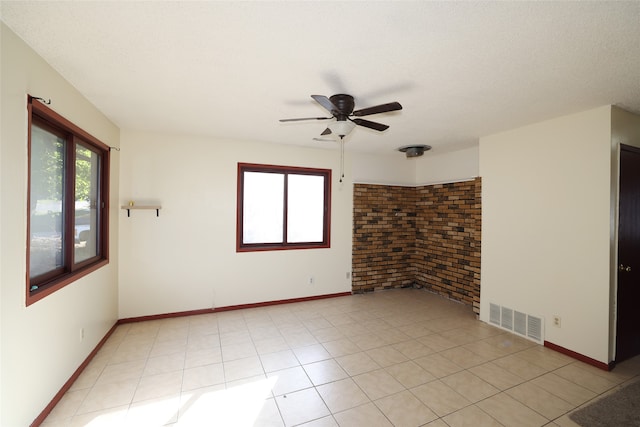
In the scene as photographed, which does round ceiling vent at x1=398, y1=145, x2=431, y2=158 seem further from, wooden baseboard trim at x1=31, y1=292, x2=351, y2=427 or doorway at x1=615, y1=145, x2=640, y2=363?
wooden baseboard trim at x1=31, y1=292, x2=351, y2=427

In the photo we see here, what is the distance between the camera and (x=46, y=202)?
2133 millimetres

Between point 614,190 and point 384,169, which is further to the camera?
point 384,169

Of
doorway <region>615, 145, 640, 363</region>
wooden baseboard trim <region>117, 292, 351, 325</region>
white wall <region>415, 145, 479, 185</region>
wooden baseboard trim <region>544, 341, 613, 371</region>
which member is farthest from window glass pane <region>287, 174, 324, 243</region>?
doorway <region>615, 145, 640, 363</region>

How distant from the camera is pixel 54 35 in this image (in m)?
1.67

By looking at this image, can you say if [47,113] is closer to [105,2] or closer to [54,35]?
[54,35]

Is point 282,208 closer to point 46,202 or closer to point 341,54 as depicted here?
point 46,202

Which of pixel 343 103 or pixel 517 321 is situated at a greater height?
pixel 343 103

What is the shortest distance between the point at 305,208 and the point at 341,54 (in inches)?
121

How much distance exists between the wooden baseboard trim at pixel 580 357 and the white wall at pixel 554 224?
0.04 metres

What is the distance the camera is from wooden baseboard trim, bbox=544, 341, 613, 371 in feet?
8.63

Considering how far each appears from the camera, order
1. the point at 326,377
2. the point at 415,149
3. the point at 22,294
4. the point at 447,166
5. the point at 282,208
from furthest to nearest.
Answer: the point at 447,166 → the point at 282,208 → the point at 415,149 → the point at 326,377 → the point at 22,294

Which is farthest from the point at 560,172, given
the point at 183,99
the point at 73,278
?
the point at 73,278

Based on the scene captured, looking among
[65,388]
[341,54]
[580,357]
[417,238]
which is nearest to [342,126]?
[341,54]

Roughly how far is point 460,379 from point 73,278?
3.49 meters
